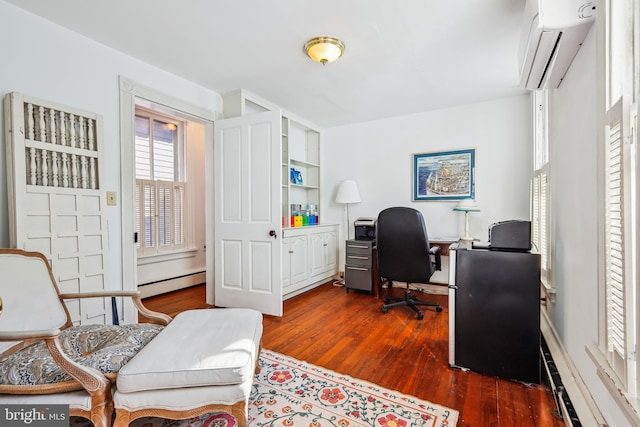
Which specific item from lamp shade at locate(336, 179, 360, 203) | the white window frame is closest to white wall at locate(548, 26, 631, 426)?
the white window frame

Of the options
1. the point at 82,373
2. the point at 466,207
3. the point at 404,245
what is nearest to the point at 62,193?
the point at 82,373

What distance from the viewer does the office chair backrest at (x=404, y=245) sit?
281 cm

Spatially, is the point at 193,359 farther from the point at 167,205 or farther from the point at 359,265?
the point at 167,205

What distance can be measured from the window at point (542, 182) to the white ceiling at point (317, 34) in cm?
51

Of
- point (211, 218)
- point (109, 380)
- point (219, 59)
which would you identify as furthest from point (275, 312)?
point (219, 59)

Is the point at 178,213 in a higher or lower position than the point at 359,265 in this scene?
higher

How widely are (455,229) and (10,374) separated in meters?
4.02

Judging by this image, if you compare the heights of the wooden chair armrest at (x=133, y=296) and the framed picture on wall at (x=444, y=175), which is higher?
the framed picture on wall at (x=444, y=175)

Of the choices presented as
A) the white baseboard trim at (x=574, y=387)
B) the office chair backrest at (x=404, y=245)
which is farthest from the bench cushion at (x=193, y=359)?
the office chair backrest at (x=404, y=245)

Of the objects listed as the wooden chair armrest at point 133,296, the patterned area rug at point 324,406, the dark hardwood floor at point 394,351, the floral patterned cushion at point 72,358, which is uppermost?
the wooden chair armrest at point 133,296

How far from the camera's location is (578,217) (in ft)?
4.79

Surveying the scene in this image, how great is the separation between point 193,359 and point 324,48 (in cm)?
Result: 225

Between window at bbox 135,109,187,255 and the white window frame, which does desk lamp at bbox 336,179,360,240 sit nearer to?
window at bbox 135,109,187,255

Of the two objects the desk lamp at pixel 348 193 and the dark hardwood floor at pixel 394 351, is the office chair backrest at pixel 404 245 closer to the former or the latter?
the dark hardwood floor at pixel 394 351
